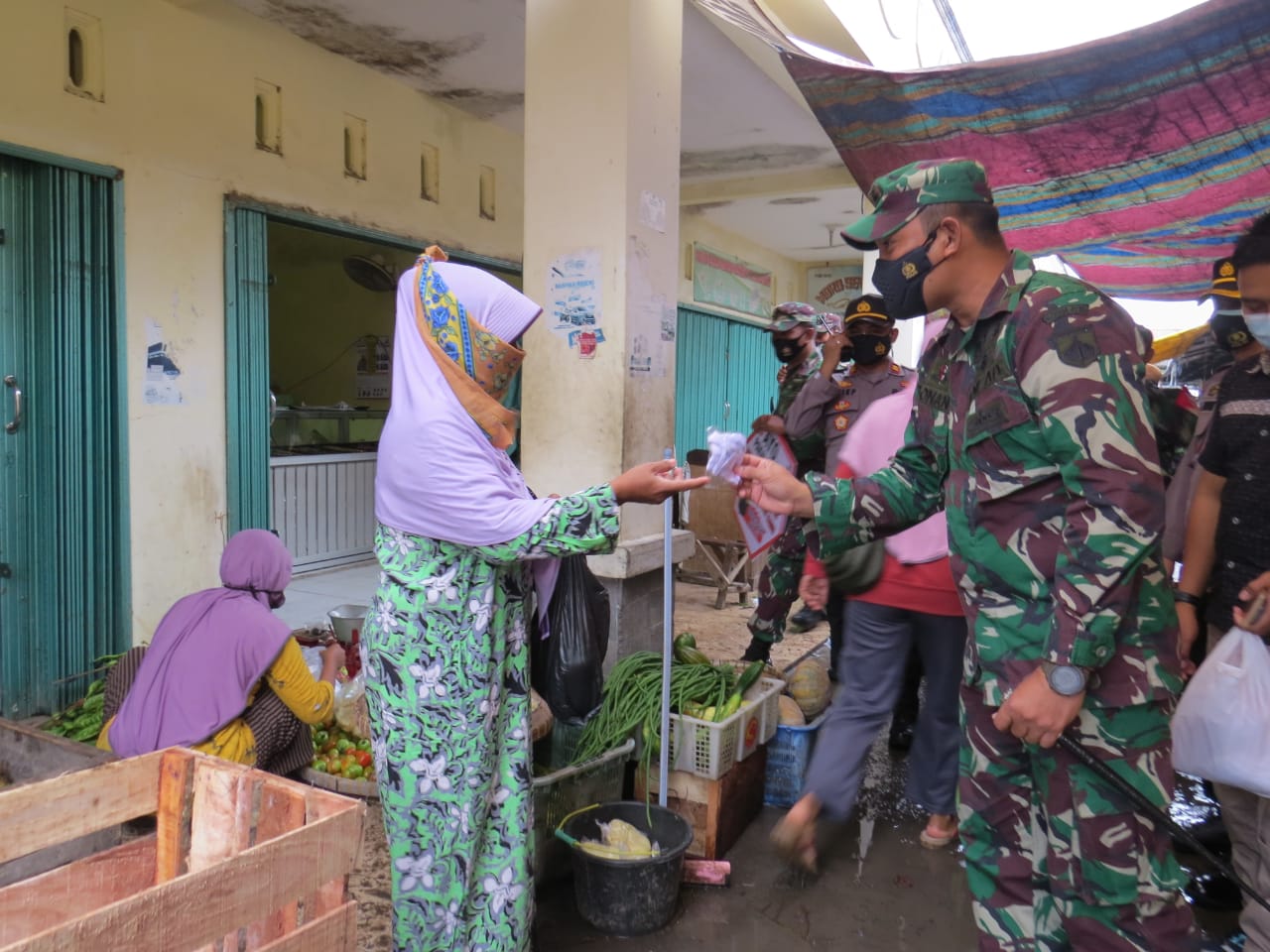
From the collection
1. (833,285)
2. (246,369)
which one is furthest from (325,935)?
(833,285)

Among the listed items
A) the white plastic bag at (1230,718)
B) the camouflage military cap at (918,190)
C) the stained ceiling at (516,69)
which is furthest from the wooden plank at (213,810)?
the stained ceiling at (516,69)

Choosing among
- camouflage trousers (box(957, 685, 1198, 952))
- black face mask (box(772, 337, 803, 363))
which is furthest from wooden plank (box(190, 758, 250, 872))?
black face mask (box(772, 337, 803, 363))

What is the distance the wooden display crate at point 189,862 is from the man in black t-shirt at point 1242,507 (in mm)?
2166

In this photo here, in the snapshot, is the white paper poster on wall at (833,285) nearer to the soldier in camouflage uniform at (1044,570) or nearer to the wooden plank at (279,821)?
the soldier in camouflage uniform at (1044,570)

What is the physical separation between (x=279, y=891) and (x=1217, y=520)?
2630 millimetres

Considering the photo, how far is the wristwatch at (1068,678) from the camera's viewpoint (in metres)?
1.69

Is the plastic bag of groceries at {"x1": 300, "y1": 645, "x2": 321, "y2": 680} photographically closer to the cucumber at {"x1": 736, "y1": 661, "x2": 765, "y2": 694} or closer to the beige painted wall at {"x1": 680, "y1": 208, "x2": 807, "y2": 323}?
the cucumber at {"x1": 736, "y1": 661, "x2": 765, "y2": 694}

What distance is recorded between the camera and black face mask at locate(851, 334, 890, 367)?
4.15 meters

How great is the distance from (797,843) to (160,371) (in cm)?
392

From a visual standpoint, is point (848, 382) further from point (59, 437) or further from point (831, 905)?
point (59, 437)

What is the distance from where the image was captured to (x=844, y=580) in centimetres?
319

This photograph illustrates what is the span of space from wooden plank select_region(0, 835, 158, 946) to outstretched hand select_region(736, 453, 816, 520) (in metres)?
1.55

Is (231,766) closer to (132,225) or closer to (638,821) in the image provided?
(638,821)

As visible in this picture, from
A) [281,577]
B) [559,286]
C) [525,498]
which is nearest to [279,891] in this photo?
[525,498]
